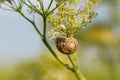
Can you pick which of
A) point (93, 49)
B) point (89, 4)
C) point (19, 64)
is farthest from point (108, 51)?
point (89, 4)

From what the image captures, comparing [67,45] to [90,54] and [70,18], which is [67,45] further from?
[90,54]

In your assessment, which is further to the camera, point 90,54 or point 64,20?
point 90,54

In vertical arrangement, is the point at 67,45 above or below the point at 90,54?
above

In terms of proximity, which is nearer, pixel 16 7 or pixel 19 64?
pixel 16 7

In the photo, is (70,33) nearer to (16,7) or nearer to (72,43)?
(72,43)

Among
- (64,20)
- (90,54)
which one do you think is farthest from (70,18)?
(90,54)

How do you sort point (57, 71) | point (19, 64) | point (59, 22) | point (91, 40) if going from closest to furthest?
point (59, 22), point (57, 71), point (19, 64), point (91, 40)
